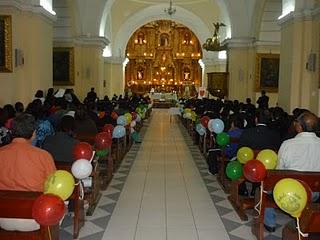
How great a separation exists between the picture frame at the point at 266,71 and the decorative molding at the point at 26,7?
26.9ft

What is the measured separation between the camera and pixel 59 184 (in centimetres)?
372

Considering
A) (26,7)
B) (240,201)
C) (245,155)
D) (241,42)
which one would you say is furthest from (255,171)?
(241,42)

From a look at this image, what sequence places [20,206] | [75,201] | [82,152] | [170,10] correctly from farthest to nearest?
[170,10] → [82,152] → [75,201] → [20,206]

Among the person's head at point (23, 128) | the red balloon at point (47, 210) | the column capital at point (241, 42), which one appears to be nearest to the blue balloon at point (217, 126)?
the person's head at point (23, 128)

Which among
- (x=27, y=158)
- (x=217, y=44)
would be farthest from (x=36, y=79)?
(x=217, y=44)

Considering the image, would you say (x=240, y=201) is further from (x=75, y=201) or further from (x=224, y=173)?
(x=75, y=201)

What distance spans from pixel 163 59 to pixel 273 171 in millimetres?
34555

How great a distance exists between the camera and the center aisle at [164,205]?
5441 millimetres

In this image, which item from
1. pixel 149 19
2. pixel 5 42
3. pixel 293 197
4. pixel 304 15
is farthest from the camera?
pixel 149 19

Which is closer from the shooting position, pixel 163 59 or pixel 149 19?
pixel 149 19

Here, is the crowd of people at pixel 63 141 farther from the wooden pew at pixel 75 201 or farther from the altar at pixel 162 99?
the altar at pixel 162 99

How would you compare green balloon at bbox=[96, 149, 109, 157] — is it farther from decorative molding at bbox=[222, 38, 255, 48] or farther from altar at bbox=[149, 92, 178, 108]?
altar at bbox=[149, 92, 178, 108]

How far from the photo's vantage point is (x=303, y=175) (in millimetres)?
4609

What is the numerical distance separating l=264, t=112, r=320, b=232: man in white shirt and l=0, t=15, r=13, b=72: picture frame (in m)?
7.51
